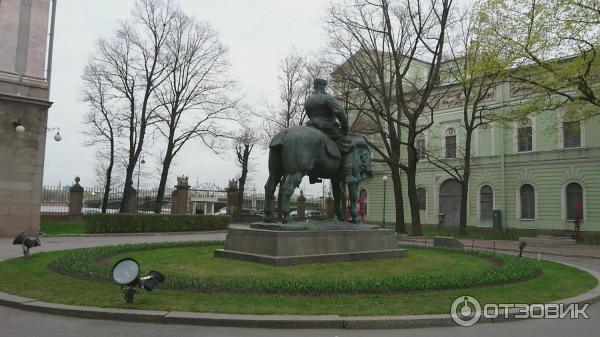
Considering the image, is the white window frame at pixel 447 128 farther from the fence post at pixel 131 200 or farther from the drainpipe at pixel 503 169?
the fence post at pixel 131 200

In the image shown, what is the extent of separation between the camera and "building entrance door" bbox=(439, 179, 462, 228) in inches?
1516

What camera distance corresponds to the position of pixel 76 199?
30109 mm

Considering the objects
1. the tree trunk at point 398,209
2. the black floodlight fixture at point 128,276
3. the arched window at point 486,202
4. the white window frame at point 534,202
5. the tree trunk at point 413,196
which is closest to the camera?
the black floodlight fixture at point 128,276

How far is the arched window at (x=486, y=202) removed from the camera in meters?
36.2

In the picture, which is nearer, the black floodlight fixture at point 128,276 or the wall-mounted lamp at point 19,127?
the black floodlight fixture at point 128,276

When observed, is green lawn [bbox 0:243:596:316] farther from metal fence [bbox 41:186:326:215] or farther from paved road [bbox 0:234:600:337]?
metal fence [bbox 41:186:326:215]

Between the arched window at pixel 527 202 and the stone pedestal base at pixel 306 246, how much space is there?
1001 inches

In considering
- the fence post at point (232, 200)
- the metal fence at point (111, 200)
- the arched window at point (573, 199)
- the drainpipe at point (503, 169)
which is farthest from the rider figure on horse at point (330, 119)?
the fence post at point (232, 200)

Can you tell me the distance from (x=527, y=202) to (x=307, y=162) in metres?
28.4

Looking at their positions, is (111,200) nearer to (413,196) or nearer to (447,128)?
(413,196)

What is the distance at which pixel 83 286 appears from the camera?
801cm

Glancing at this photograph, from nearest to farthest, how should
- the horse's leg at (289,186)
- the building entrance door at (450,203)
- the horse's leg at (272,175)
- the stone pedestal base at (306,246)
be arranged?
the stone pedestal base at (306,246)
the horse's leg at (289,186)
the horse's leg at (272,175)
the building entrance door at (450,203)

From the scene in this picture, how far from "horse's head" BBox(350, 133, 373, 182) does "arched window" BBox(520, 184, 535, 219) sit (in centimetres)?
2588

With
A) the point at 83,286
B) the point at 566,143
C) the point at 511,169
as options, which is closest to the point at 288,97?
the point at 511,169
